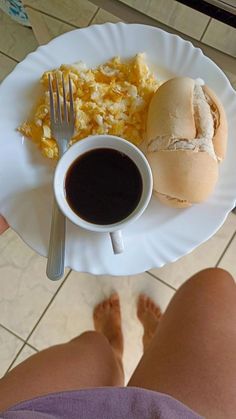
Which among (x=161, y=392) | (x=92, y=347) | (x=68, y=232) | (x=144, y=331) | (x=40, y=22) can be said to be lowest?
(x=144, y=331)

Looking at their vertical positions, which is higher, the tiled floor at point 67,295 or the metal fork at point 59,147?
the metal fork at point 59,147

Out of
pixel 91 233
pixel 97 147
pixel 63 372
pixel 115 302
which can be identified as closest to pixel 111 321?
pixel 115 302

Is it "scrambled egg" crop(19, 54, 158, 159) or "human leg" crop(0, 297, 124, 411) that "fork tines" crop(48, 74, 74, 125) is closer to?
"scrambled egg" crop(19, 54, 158, 159)

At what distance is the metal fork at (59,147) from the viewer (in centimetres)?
79

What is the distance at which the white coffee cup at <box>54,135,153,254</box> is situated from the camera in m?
0.75

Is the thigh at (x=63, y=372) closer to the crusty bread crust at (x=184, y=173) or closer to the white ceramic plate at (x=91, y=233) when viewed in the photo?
the white ceramic plate at (x=91, y=233)

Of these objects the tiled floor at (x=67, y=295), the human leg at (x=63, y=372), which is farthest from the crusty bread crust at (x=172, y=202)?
the tiled floor at (x=67, y=295)

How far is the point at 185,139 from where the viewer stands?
735 millimetres

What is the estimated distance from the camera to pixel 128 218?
0.76 metres

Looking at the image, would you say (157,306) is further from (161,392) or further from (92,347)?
(161,392)

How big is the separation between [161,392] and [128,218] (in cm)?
32

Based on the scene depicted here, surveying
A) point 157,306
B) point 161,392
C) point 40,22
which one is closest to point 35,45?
point 40,22

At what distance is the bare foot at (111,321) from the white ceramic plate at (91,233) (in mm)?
449

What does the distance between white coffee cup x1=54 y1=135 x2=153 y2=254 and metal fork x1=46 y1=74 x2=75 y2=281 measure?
0.04 m
